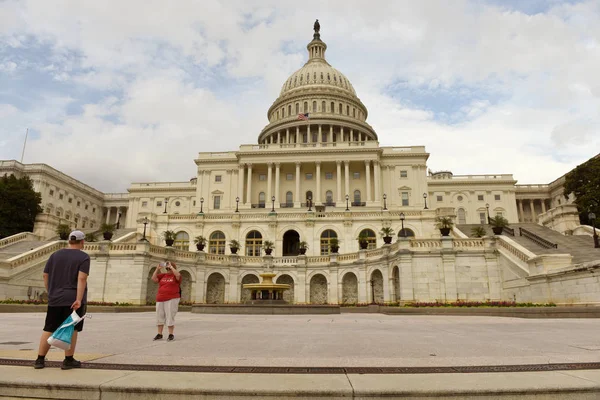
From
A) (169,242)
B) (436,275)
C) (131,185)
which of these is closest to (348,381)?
(436,275)

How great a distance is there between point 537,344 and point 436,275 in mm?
25263

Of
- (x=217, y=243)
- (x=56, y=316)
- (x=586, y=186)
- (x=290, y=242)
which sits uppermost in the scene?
(x=586, y=186)

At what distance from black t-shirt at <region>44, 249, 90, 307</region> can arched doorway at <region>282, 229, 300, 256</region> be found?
52.2m

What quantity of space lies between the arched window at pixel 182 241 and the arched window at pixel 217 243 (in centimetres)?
319

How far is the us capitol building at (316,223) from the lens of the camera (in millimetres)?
33844

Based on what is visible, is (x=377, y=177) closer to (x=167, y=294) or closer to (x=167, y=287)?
(x=167, y=287)

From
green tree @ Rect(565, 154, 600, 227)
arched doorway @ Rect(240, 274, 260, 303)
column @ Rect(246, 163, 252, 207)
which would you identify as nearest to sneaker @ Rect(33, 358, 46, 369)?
arched doorway @ Rect(240, 274, 260, 303)

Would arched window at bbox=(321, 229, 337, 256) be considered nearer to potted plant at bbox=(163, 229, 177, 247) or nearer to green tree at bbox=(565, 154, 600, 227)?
potted plant at bbox=(163, 229, 177, 247)

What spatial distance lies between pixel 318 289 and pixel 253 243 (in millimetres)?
15192

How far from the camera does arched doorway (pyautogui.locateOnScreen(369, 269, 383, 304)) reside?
1590 inches

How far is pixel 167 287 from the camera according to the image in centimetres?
1148

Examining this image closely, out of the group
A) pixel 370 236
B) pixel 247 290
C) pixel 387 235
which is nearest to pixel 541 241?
pixel 387 235

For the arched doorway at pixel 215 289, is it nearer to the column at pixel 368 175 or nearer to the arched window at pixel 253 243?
the arched window at pixel 253 243

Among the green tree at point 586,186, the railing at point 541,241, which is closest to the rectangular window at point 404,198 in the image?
the green tree at point 586,186
